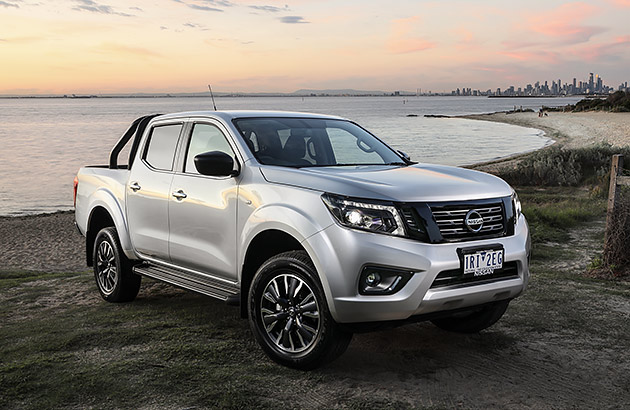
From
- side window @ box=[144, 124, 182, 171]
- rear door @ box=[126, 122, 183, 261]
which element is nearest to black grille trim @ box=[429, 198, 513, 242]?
rear door @ box=[126, 122, 183, 261]

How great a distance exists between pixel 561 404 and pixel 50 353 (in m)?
3.81

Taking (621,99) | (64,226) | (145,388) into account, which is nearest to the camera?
(145,388)

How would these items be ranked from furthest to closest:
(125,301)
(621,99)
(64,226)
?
(621,99)
(64,226)
(125,301)

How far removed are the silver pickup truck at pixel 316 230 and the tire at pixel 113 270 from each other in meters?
0.39

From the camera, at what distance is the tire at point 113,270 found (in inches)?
267

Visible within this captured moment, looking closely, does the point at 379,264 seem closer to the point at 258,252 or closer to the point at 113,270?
the point at 258,252

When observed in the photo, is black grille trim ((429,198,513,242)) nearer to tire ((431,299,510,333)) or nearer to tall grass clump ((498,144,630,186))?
tire ((431,299,510,333))

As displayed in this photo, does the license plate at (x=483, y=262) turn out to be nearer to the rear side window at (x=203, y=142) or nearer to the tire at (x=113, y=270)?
the rear side window at (x=203, y=142)

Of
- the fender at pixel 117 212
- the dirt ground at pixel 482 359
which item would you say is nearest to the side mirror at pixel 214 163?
the dirt ground at pixel 482 359

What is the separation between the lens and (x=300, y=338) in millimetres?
4660

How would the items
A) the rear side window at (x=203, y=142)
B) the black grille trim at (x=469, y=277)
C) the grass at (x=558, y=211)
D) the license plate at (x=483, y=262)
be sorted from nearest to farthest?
the black grille trim at (x=469, y=277), the license plate at (x=483, y=262), the rear side window at (x=203, y=142), the grass at (x=558, y=211)

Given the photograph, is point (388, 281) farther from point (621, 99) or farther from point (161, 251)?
point (621, 99)

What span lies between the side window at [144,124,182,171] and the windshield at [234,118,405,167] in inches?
33.3

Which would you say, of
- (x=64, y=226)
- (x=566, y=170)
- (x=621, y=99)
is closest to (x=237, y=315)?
(x=64, y=226)
